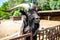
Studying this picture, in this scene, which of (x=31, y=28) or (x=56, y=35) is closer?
(x=31, y=28)

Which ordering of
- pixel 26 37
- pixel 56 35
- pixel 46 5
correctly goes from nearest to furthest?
pixel 26 37 < pixel 56 35 < pixel 46 5

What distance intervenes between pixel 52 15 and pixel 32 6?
23.7ft

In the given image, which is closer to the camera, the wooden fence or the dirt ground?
the wooden fence

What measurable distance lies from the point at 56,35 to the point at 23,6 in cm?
208

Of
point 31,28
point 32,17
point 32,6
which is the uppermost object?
point 32,6

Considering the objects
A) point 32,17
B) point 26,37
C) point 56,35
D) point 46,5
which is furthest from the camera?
point 46,5

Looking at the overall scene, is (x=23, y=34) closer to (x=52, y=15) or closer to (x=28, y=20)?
(x=28, y=20)

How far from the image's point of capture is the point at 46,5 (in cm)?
1268

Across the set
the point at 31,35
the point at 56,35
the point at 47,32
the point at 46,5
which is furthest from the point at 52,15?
the point at 31,35

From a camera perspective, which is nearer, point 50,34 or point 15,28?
point 50,34

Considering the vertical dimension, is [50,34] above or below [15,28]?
above

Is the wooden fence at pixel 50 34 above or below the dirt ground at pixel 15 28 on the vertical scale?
above

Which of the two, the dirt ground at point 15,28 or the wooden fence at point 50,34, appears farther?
the dirt ground at point 15,28

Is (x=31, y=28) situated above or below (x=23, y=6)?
below
